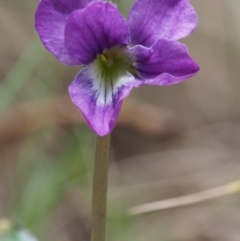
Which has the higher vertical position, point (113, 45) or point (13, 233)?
point (113, 45)

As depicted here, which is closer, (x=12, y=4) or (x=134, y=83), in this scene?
(x=134, y=83)

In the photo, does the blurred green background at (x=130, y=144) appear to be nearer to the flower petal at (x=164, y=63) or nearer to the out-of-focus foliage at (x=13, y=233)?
the out-of-focus foliage at (x=13, y=233)

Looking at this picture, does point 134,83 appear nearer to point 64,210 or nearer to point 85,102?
point 85,102

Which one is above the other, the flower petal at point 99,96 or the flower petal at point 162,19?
the flower petal at point 162,19

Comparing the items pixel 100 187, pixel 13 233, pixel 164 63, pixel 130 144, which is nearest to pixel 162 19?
pixel 164 63

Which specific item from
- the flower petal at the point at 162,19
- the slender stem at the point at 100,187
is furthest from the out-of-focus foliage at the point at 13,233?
the flower petal at the point at 162,19

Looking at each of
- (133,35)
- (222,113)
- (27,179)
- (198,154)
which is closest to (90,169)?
(27,179)

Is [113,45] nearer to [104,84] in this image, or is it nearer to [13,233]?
[104,84]
